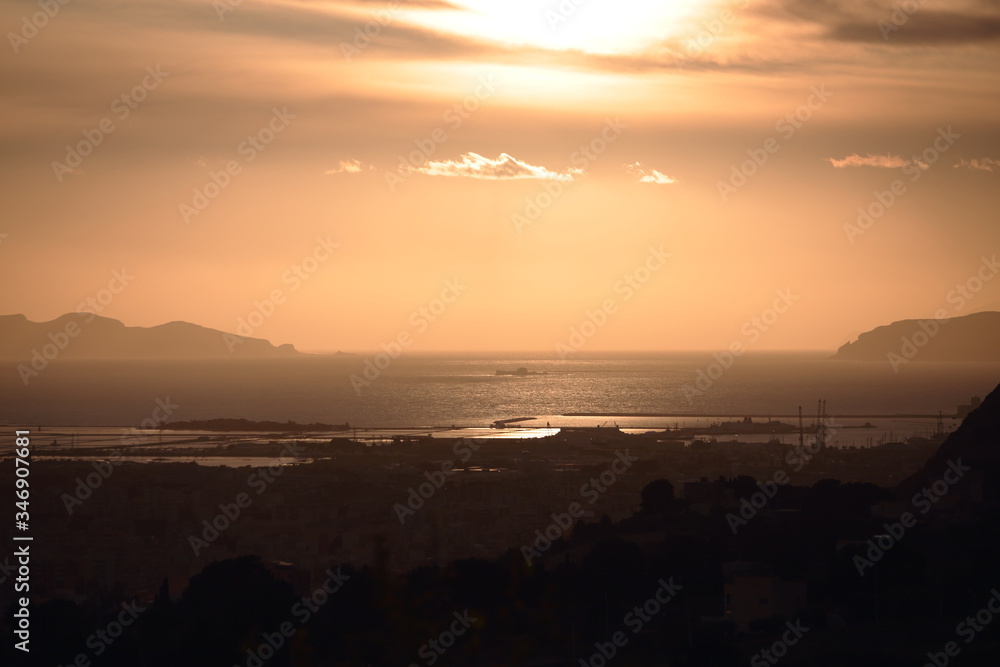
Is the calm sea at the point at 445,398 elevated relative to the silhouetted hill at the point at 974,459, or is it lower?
lower

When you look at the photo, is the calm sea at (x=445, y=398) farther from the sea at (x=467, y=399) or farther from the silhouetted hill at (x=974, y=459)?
the silhouetted hill at (x=974, y=459)

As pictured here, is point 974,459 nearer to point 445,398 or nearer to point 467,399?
point 467,399

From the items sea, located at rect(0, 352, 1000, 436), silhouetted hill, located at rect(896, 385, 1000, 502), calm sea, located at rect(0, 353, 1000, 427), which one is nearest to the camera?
silhouetted hill, located at rect(896, 385, 1000, 502)

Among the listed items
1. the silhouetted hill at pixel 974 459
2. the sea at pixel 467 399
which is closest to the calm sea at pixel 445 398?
the sea at pixel 467 399

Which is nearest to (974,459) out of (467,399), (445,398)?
(467,399)

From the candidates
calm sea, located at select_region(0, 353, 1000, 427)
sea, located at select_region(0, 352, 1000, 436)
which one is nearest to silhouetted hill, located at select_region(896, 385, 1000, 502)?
sea, located at select_region(0, 352, 1000, 436)

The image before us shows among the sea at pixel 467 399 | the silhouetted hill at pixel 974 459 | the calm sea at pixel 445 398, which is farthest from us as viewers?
the calm sea at pixel 445 398

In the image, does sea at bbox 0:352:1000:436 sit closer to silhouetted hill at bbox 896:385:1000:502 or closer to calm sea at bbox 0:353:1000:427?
calm sea at bbox 0:353:1000:427

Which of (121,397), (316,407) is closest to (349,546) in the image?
(316,407)
